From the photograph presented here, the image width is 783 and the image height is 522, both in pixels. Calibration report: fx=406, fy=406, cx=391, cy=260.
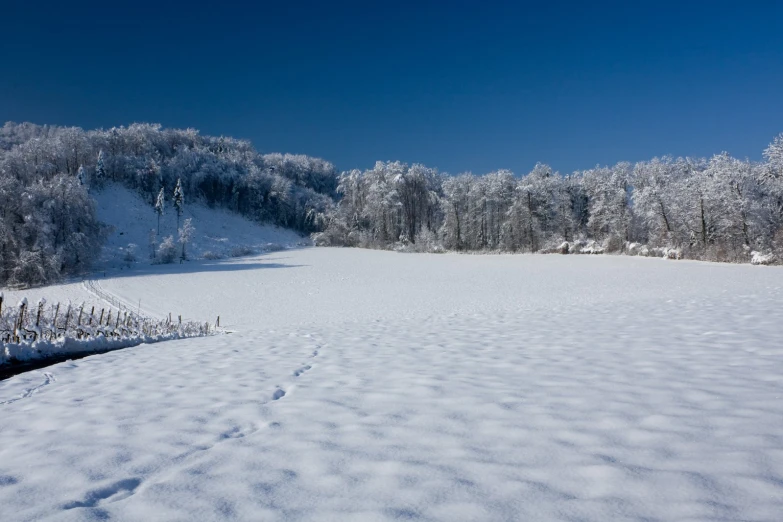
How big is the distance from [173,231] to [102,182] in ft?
62.1

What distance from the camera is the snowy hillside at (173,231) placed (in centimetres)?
5422

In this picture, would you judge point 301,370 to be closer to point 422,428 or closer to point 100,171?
point 422,428

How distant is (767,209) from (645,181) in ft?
61.5

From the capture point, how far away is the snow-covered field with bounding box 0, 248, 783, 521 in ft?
7.46

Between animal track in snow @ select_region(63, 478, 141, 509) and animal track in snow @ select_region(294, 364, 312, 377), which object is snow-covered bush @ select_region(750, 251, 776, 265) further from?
animal track in snow @ select_region(63, 478, 141, 509)

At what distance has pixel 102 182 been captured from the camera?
2803 inches

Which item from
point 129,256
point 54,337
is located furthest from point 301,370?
point 129,256

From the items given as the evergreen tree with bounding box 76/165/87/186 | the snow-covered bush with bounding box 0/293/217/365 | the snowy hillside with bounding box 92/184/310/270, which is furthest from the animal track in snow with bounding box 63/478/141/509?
the evergreen tree with bounding box 76/165/87/186

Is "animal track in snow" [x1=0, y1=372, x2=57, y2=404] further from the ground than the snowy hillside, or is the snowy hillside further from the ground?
the snowy hillside

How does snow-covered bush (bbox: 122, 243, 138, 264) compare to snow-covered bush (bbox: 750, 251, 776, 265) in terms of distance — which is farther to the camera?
snow-covered bush (bbox: 122, 243, 138, 264)

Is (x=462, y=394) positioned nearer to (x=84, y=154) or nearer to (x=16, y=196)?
(x=16, y=196)

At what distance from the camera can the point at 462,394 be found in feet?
13.9

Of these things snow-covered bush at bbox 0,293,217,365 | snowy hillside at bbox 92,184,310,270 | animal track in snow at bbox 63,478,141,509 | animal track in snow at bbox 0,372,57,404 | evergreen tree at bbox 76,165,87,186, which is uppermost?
evergreen tree at bbox 76,165,87,186

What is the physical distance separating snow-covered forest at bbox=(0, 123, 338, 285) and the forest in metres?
0.16
